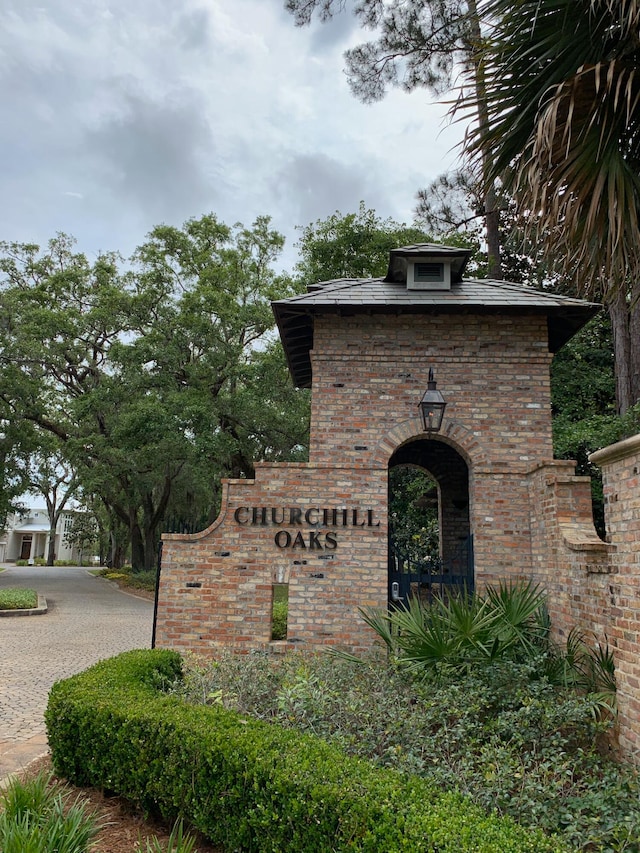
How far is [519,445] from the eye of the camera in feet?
24.8

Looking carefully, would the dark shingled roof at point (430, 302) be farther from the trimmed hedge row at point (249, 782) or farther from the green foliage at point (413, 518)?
the green foliage at point (413, 518)

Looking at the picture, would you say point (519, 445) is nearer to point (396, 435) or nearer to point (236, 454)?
point (396, 435)

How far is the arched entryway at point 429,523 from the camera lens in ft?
24.5

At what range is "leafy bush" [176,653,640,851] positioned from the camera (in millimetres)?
3375

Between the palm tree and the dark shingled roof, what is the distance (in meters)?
2.21

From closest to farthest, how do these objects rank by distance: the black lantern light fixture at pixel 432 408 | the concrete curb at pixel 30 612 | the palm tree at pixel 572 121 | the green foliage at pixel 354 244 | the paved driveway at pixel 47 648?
the palm tree at pixel 572 121 → the paved driveway at pixel 47 648 → the black lantern light fixture at pixel 432 408 → the concrete curb at pixel 30 612 → the green foliage at pixel 354 244

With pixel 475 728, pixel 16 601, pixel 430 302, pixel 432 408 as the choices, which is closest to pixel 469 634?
pixel 475 728

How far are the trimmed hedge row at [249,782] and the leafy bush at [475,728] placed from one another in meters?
0.49

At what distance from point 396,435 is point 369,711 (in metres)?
3.86

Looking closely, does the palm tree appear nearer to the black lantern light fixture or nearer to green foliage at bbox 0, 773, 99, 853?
the black lantern light fixture

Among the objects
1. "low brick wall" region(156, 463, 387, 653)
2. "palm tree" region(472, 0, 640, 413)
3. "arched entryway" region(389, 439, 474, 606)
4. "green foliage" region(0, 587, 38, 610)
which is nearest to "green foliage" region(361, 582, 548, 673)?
"arched entryway" region(389, 439, 474, 606)

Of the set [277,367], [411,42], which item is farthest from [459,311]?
[277,367]

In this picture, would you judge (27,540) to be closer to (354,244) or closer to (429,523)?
(354,244)

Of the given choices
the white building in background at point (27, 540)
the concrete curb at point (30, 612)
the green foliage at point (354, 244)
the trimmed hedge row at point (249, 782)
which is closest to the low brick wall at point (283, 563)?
the trimmed hedge row at point (249, 782)
